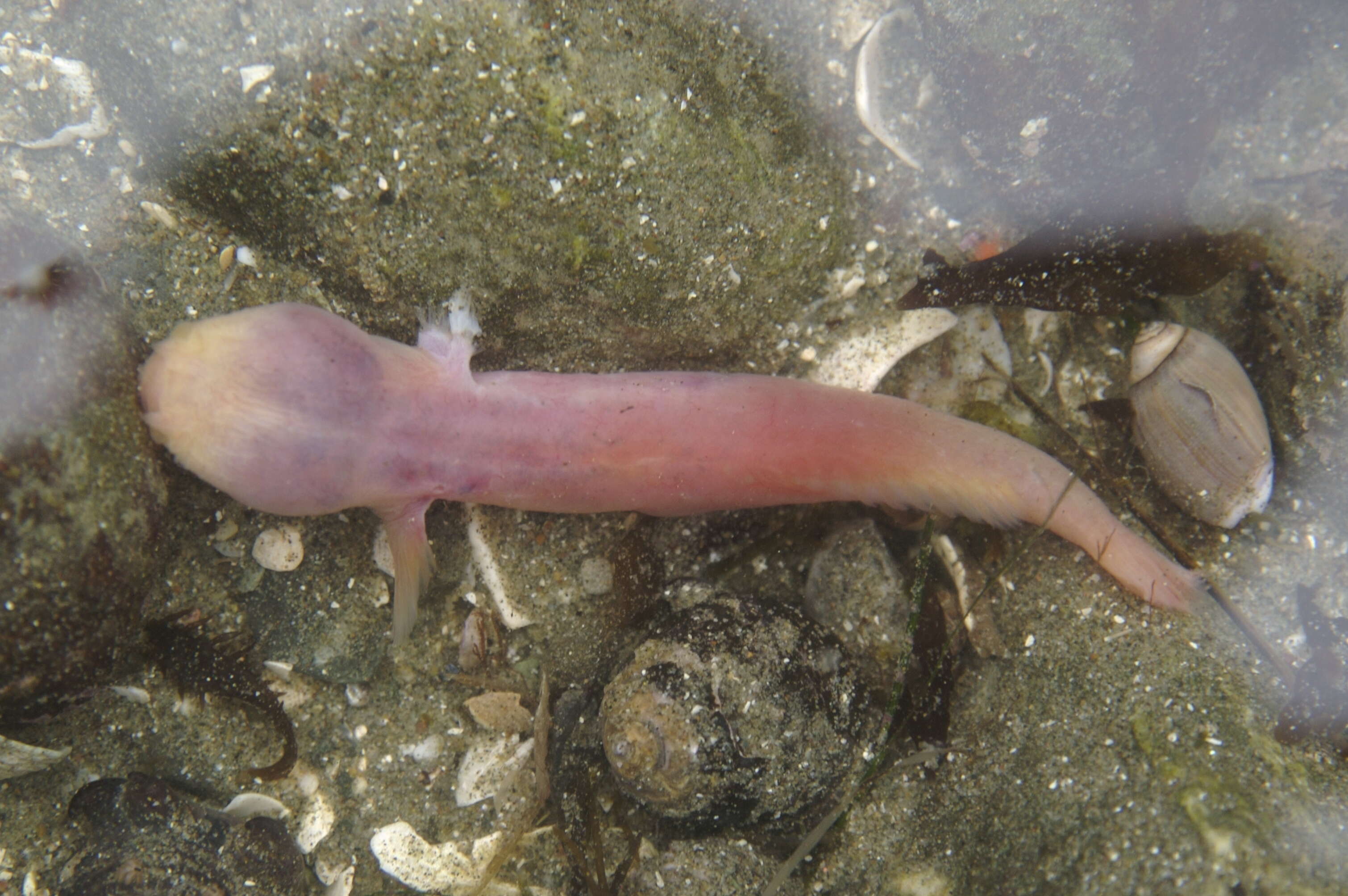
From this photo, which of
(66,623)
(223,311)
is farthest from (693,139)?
(66,623)

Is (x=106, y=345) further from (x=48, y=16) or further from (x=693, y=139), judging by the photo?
(x=693, y=139)

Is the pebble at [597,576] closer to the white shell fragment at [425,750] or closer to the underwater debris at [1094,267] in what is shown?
the white shell fragment at [425,750]

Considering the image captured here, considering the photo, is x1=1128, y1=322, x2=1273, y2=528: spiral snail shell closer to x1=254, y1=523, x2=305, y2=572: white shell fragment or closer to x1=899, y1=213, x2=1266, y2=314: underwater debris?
x1=899, y1=213, x2=1266, y2=314: underwater debris

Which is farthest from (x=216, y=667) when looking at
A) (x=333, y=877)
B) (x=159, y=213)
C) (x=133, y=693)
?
(x=159, y=213)

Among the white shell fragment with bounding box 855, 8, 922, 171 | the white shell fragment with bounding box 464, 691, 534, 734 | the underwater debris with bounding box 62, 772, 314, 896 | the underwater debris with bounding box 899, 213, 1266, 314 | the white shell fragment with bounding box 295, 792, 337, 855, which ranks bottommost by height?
the white shell fragment with bounding box 295, 792, 337, 855

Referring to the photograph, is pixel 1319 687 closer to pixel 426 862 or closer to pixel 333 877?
pixel 426 862

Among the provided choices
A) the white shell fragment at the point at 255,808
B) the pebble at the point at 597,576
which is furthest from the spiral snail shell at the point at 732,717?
the white shell fragment at the point at 255,808

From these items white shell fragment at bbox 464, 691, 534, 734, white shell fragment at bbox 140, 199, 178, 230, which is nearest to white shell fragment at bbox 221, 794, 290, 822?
white shell fragment at bbox 464, 691, 534, 734
